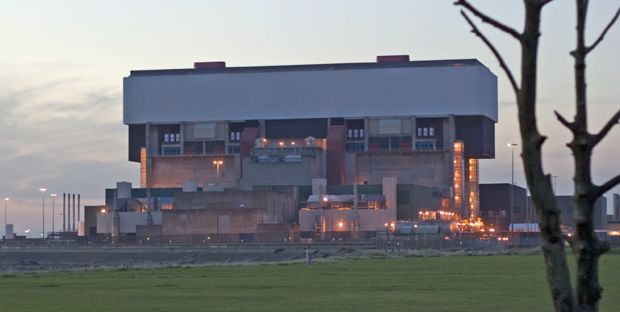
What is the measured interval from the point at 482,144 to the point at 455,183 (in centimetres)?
900

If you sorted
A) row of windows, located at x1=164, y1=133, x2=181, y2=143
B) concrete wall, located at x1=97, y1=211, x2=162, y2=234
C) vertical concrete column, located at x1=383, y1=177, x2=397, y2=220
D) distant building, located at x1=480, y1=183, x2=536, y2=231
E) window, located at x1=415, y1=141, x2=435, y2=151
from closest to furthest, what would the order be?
vertical concrete column, located at x1=383, y1=177, x2=397, y2=220 < concrete wall, located at x1=97, y1=211, x2=162, y2=234 < distant building, located at x1=480, y1=183, x2=536, y2=231 < window, located at x1=415, y1=141, x2=435, y2=151 < row of windows, located at x1=164, y1=133, x2=181, y2=143

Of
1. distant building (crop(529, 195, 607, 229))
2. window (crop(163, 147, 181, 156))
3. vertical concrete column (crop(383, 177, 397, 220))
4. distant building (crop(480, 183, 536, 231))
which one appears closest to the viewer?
vertical concrete column (crop(383, 177, 397, 220))

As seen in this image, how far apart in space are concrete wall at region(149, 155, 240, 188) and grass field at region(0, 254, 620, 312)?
119874 millimetres

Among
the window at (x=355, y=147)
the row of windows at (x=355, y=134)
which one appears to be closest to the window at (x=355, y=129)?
the row of windows at (x=355, y=134)

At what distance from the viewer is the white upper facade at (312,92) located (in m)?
169

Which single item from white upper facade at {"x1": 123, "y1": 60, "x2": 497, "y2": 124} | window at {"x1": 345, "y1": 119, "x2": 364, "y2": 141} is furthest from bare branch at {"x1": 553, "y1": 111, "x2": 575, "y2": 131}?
window at {"x1": 345, "y1": 119, "x2": 364, "y2": 141}

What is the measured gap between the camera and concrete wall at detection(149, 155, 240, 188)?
17588cm

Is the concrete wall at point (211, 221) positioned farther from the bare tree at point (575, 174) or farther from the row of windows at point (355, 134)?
the bare tree at point (575, 174)

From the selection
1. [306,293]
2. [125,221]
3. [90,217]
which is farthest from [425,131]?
[306,293]

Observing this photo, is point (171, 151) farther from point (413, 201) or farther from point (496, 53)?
point (496, 53)

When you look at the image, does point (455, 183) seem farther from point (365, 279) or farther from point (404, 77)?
point (365, 279)

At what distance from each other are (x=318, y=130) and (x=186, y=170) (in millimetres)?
19677

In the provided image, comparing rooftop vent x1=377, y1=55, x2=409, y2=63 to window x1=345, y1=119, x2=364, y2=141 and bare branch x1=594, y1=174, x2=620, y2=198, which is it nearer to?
window x1=345, y1=119, x2=364, y2=141

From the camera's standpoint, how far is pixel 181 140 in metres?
180
